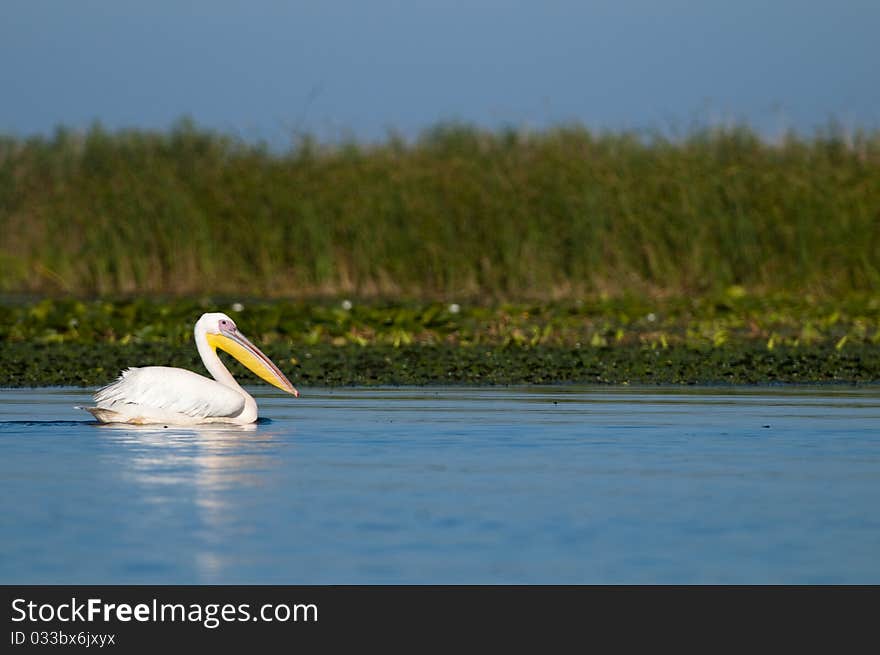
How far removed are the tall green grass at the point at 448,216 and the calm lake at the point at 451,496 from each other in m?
10.6

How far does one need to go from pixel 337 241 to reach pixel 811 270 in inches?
242

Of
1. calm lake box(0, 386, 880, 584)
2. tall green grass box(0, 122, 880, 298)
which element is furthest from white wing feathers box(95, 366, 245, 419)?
tall green grass box(0, 122, 880, 298)

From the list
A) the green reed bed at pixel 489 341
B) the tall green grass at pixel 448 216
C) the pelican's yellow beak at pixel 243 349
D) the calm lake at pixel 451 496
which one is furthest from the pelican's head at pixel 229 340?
the tall green grass at pixel 448 216

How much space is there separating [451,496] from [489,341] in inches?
357

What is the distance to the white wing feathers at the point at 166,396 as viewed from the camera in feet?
33.3

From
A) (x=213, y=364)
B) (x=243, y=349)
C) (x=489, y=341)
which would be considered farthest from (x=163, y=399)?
(x=489, y=341)

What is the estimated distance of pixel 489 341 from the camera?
1647cm

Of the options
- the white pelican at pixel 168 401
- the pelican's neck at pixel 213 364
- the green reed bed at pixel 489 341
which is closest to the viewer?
the white pelican at pixel 168 401

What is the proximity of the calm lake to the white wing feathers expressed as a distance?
0.13 metres

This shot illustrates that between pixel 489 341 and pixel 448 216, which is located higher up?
pixel 448 216

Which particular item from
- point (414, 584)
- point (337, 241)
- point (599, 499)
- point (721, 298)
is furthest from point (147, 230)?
point (414, 584)

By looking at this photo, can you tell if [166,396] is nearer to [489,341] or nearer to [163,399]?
[163,399]

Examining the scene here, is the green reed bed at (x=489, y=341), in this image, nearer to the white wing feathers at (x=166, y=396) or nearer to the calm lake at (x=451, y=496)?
the calm lake at (x=451, y=496)

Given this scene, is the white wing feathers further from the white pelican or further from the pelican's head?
the pelican's head
